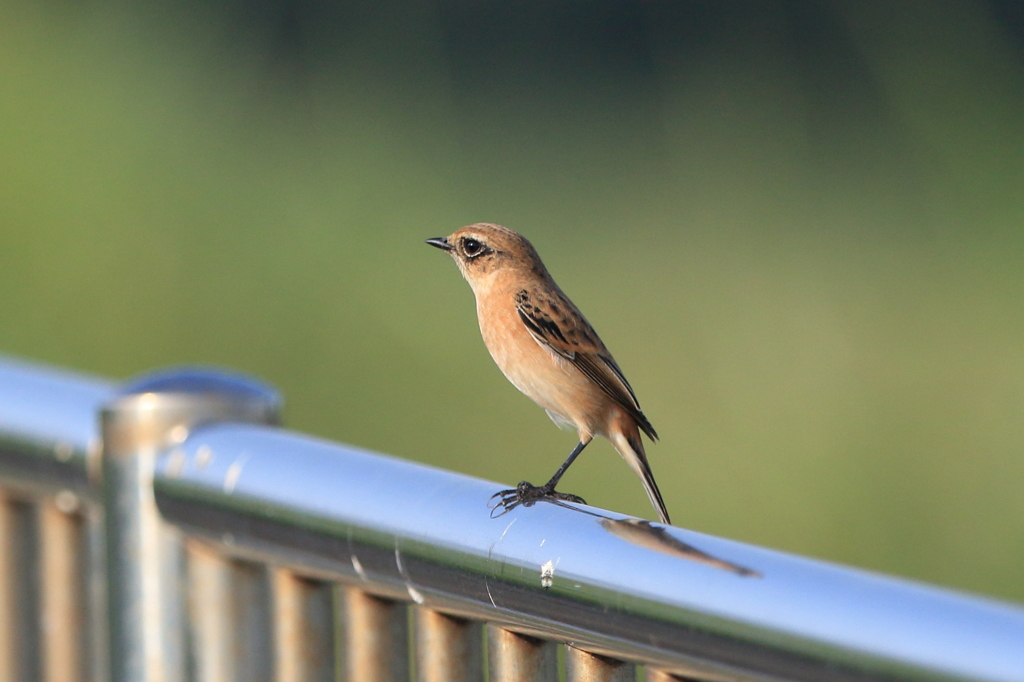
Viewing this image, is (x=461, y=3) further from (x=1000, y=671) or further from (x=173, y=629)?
(x=1000, y=671)

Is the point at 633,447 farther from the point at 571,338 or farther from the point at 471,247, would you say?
the point at 471,247

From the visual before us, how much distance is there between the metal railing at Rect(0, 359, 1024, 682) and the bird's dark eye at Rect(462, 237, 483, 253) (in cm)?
85

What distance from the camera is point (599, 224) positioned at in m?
8.98

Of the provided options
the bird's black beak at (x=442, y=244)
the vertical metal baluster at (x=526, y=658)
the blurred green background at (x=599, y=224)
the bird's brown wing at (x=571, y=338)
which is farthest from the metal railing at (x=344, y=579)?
the blurred green background at (x=599, y=224)

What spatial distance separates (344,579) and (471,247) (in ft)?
4.43

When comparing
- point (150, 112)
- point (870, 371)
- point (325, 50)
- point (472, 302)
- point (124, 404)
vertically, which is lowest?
point (124, 404)

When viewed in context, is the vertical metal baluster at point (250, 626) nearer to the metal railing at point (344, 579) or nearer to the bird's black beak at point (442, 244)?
the metal railing at point (344, 579)

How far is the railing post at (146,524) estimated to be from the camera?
228cm

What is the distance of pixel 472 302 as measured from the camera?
28.8 feet

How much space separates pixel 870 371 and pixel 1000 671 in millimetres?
7113

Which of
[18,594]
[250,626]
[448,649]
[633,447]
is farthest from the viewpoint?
[633,447]

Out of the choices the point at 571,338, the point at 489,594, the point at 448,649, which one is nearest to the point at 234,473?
the point at 448,649

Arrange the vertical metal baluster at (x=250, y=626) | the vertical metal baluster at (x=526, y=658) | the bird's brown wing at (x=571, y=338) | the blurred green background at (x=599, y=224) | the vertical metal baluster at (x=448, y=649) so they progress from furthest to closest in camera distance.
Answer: the blurred green background at (x=599, y=224) < the bird's brown wing at (x=571, y=338) < the vertical metal baluster at (x=250, y=626) < the vertical metal baluster at (x=448, y=649) < the vertical metal baluster at (x=526, y=658)

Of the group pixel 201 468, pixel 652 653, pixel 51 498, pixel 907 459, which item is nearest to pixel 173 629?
pixel 201 468
